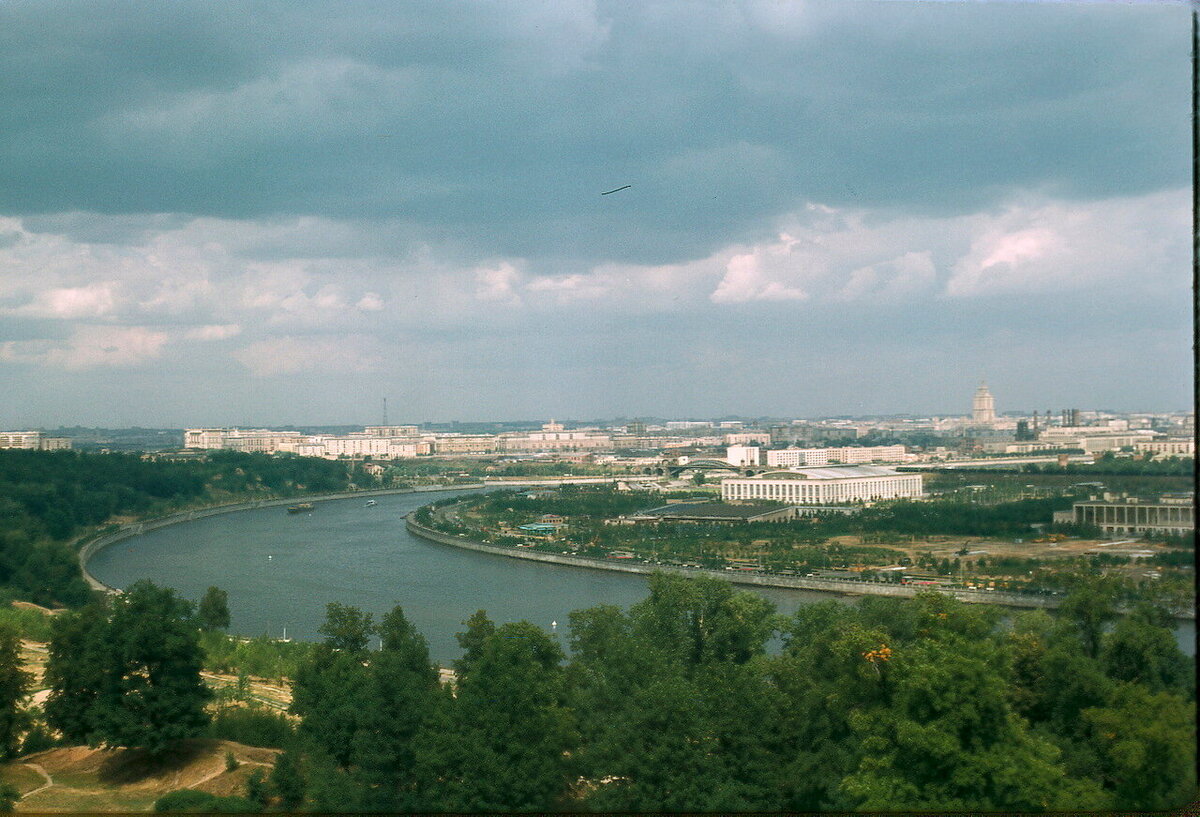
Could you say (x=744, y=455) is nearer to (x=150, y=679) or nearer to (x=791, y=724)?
(x=150, y=679)

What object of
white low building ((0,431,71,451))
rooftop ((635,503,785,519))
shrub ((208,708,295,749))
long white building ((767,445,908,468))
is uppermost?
white low building ((0,431,71,451))

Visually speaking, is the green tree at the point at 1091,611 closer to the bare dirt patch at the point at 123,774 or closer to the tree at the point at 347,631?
the tree at the point at 347,631

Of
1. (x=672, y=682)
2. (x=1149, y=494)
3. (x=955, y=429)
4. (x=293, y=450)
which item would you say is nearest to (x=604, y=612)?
(x=672, y=682)

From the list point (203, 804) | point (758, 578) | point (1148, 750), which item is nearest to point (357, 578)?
point (758, 578)

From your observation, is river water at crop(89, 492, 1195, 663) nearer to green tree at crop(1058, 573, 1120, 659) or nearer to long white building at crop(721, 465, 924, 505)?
green tree at crop(1058, 573, 1120, 659)

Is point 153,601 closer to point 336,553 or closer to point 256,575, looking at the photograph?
point 256,575

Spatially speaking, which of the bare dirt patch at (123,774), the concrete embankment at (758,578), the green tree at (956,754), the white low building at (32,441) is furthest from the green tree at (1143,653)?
the white low building at (32,441)

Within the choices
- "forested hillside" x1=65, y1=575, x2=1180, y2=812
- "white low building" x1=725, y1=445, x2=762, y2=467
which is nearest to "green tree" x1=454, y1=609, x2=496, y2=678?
"forested hillside" x1=65, y1=575, x2=1180, y2=812
